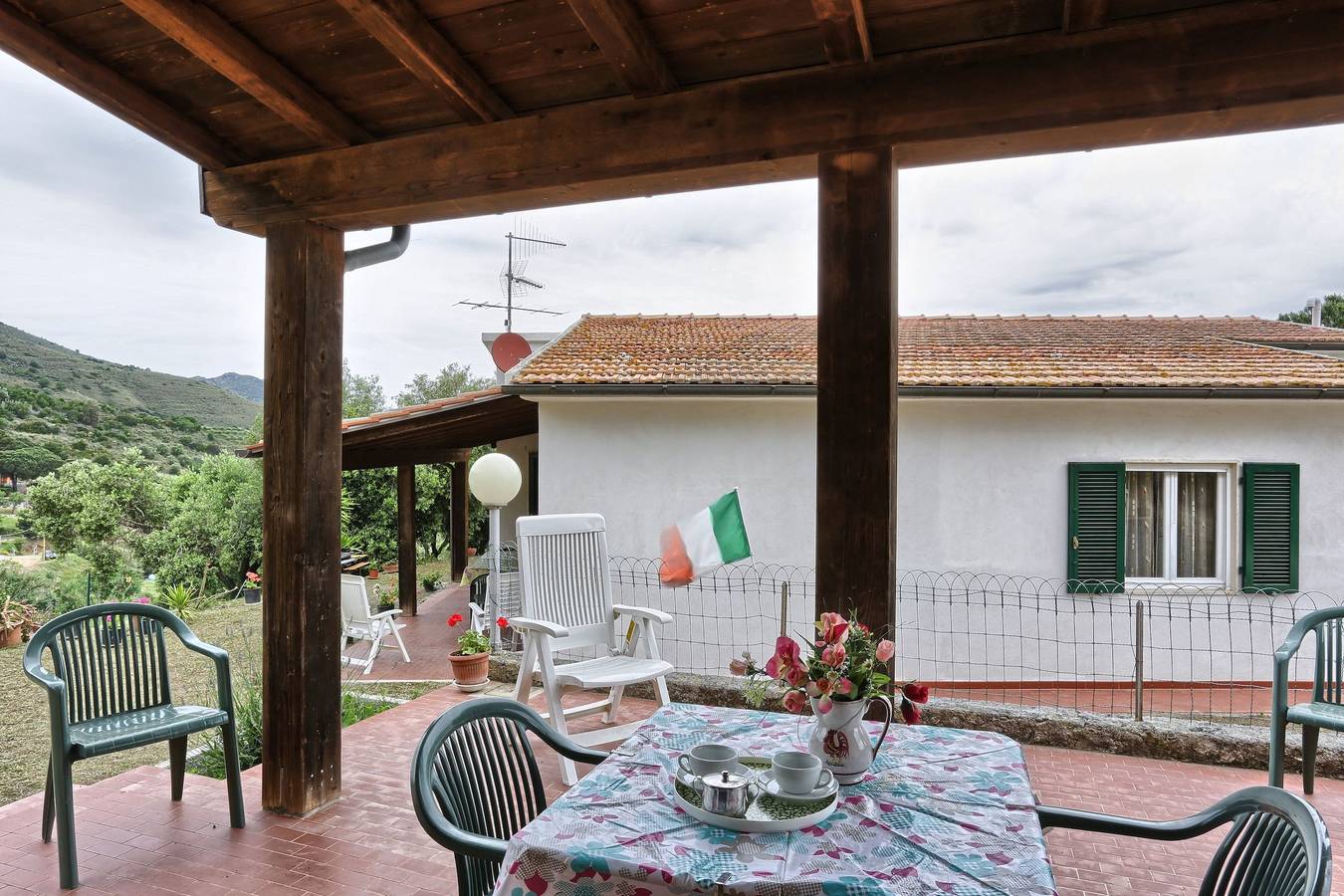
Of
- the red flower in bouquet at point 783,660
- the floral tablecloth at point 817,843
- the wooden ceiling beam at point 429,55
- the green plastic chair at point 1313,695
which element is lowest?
the green plastic chair at point 1313,695

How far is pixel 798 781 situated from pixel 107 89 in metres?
3.01

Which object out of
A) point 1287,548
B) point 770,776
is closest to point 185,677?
point 770,776

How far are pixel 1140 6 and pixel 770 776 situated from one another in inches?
83.9

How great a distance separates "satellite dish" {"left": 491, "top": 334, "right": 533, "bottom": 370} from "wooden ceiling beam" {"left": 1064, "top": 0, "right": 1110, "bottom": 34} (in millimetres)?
8497

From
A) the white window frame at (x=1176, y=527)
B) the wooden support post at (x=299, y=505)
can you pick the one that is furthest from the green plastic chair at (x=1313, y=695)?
the wooden support post at (x=299, y=505)

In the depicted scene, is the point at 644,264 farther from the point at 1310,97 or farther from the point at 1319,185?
the point at 1310,97

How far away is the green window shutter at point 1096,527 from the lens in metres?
6.48

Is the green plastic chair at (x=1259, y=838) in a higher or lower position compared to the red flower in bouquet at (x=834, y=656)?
lower

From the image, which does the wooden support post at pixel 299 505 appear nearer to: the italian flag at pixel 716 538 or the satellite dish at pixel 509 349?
the italian flag at pixel 716 538

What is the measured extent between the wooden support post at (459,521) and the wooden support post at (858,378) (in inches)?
361

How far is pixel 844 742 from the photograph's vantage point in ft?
5.50

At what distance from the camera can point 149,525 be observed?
13625mm

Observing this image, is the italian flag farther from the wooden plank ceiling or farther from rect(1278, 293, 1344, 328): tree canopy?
rect(1278, 293, 1344, 328): tree canopy

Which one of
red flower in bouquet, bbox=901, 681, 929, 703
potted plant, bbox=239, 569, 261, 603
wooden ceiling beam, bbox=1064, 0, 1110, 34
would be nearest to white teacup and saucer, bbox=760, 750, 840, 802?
red flower in bouquet, bbox=901, 681, 929, 703
